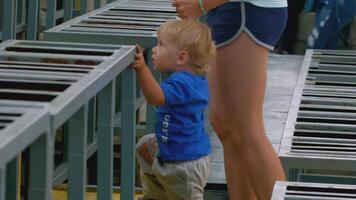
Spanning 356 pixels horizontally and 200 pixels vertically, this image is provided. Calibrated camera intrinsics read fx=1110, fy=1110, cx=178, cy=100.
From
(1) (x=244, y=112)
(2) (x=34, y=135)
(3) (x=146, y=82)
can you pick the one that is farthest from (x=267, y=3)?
(2) (x=34, y=135)

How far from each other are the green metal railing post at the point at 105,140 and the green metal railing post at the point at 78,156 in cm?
34

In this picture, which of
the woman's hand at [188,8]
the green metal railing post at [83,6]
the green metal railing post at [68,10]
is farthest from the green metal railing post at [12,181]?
the green metal railing post at [83,6]

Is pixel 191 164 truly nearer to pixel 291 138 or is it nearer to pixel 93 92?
pixel 291 138

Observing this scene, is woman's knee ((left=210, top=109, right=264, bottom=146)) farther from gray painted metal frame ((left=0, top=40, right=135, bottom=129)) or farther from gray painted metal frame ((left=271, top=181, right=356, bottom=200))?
gray painted metal frame ((left=271, top=181, right=356, bottom=200))

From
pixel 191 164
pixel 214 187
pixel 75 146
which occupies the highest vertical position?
pixel 75 146

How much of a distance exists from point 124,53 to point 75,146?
58cm

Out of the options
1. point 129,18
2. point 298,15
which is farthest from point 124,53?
point 298,15

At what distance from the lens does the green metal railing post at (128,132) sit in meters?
3.39

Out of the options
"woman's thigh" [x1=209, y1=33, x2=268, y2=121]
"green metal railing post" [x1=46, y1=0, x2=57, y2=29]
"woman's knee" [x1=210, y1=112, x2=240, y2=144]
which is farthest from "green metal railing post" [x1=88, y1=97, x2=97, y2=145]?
"woman's thigh" [x1=209, y1=33, x2=268, y2=121]

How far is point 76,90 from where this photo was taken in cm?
261

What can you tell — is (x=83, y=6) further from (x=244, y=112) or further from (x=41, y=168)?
(x=41, y=168)

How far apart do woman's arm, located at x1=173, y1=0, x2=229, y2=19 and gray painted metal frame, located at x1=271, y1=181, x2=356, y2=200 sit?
1.08 metres

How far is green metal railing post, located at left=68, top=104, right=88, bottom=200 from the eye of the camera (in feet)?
8.99

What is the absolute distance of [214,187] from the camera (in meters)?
5.16
